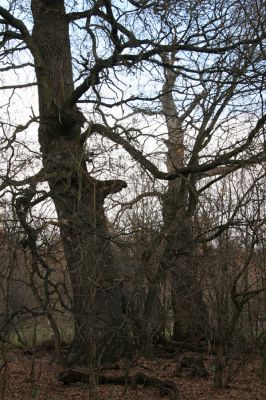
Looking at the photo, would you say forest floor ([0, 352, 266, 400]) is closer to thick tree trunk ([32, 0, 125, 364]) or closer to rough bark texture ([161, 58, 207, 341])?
thick tree trunk ([32, 0, 125, 364])

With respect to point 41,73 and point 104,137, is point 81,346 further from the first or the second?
point 41,73

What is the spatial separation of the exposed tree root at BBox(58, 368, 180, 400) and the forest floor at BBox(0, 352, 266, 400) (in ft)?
0.26

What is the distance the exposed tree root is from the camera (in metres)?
8.52

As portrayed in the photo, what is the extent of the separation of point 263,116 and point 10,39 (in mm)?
5415

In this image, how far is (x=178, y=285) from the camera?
1025 centimetres

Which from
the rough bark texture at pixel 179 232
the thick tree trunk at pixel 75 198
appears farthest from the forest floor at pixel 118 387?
the rough bark texture at pixel 179 232

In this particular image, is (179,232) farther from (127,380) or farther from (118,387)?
(118,387)

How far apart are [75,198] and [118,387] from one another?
298 cm

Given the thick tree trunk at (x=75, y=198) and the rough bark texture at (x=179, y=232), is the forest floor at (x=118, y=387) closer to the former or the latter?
the thick tree trunk at (x=75, y=198)

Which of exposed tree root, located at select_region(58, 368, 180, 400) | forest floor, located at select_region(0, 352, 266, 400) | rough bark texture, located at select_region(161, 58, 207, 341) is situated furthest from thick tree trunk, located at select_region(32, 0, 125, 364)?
rough bark texture, located at select_region(161, 58, 207, 341)

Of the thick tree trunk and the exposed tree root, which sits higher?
the thick tree trunk

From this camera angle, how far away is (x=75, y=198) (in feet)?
31.3

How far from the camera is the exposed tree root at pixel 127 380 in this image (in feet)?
27.9

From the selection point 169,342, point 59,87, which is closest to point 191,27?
point 59,87
